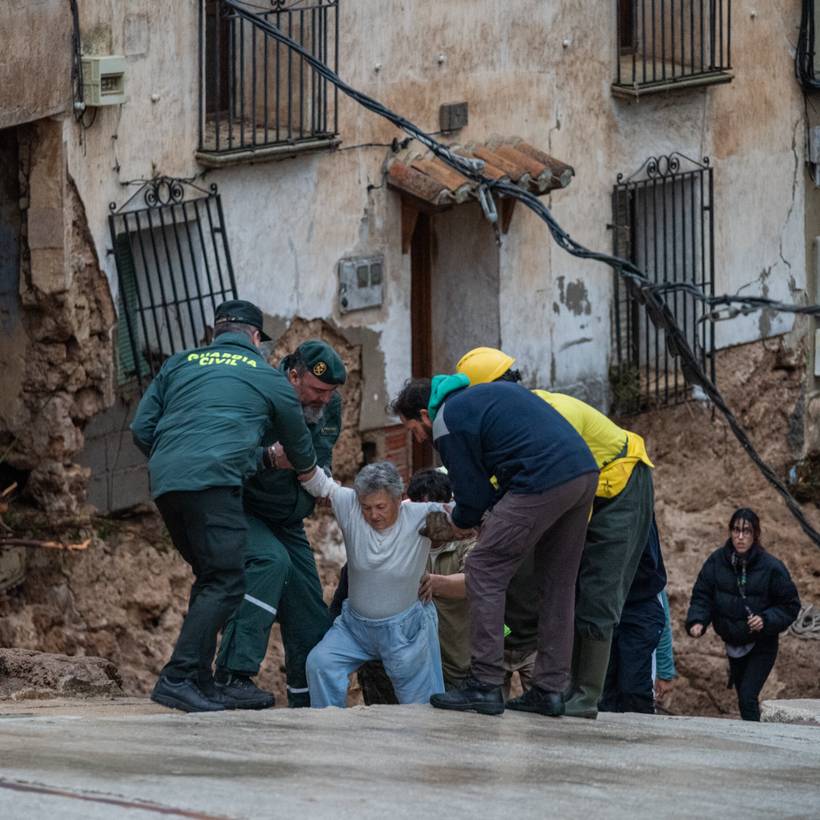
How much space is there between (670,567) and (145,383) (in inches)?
193

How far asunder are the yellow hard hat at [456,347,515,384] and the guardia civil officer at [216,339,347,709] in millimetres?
742

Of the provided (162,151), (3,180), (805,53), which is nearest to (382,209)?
(162,151)

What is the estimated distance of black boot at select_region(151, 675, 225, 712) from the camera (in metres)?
7.48

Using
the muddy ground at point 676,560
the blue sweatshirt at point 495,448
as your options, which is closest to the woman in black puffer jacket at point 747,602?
the muddy ground at point 676,560

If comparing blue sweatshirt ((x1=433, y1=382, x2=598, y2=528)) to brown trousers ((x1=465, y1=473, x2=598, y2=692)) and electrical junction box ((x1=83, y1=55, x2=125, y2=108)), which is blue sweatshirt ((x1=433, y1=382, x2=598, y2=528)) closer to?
brown trousers ((x1=465, y1=473, x2=598, y2=692))

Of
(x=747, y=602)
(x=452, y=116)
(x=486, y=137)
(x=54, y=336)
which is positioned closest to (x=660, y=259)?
(x=486, y=137)

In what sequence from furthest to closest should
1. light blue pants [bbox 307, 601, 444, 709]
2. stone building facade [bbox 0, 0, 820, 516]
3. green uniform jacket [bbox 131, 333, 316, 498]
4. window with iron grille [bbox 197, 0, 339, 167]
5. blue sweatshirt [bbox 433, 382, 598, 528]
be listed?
window with iron grille [bbox 197, 0, 339, 167] < stone building facade [bbox 0, 0, 820, 516] < light blue pants [bbox 307, 601, 444, 709] < green uniform jacket [bbox 131, 333, 316, 498] < blue sweatshirt [bbox 433, 382, 598, 528]

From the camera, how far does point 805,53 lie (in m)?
15.4

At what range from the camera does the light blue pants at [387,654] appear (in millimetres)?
8117

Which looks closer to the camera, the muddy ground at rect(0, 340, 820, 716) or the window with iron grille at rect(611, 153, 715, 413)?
the muddy ground at rect(0, 340, 820, 716)

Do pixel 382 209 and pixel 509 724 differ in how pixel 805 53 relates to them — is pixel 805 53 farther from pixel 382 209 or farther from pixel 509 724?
pixel 509 724

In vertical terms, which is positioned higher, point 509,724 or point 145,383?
point 145,383

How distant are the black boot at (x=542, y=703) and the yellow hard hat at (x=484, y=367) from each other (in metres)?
1.20

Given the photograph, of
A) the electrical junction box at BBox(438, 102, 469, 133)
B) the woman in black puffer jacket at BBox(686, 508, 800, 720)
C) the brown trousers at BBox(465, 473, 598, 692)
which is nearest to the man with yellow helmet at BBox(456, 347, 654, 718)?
the brown trousers at BBox(465, 473, 598, 692)
